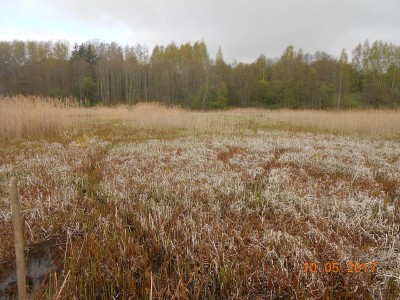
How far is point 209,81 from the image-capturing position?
37188 millimetres

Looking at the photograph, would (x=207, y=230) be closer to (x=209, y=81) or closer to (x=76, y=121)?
(x=76, y=121)

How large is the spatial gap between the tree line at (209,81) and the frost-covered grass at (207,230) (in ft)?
102

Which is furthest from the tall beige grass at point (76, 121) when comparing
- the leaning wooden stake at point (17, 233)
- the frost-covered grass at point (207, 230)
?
the leaning wooden stake at point (17, 233)

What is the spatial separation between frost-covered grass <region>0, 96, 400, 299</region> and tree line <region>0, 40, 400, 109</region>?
102ft

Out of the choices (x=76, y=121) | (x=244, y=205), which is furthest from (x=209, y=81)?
(x=244, y=205)

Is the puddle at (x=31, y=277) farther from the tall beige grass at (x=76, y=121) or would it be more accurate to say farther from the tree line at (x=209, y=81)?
the tree line at (x=209, y=81)

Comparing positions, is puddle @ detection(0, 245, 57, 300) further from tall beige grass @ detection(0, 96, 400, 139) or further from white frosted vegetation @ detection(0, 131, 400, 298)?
tall beige grass @ detection(0, 96, 400, 139)

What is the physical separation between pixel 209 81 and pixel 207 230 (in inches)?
1466

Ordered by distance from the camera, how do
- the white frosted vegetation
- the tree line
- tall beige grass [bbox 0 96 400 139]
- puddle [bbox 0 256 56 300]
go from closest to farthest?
puddle [bbox 0 256 56 300]
the white frosted vegetation
tall beige grass [bbox 0 96 400 139]
the tree line

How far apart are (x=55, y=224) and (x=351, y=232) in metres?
2.81

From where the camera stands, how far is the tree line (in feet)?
117

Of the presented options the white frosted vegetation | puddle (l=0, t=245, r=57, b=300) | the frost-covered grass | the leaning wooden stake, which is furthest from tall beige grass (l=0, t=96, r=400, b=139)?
the leaning wooden stake

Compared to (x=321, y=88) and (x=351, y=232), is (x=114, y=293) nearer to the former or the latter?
(x=351, y=232)

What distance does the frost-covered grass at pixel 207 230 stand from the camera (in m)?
1.47
